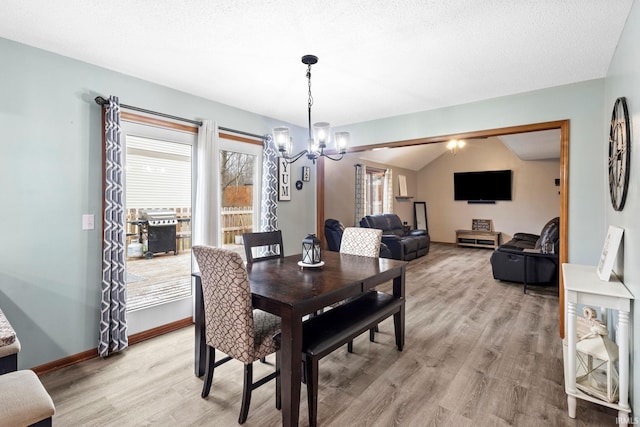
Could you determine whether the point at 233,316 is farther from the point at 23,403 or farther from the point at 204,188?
the point at 204,188

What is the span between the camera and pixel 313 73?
2875mm

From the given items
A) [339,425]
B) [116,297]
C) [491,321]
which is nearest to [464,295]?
[491,321]

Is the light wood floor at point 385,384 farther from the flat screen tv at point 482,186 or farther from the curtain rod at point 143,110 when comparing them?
the flat screen tv at point 482,186

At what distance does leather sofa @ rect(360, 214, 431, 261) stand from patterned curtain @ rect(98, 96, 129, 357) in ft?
16.2

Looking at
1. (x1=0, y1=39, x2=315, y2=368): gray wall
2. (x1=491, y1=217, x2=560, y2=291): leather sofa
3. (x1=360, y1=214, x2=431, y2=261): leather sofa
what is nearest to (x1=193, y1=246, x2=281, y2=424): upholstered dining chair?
(x1=0, y1=39, x2=315, y2=368): gray wall

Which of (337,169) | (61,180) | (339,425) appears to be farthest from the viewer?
(337,169)

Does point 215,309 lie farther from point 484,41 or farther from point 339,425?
point 484,41

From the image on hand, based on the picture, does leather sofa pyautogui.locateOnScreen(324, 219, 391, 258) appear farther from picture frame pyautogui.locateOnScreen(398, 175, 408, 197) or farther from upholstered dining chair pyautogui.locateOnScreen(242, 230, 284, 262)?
picture frame pyautogui.locateOnScreen(398, 175, 408, 197)

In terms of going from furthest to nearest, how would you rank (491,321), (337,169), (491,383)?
(337,169)
(491,321)
(491,383)

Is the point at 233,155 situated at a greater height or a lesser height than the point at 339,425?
greater

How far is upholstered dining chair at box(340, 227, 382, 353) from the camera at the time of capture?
10.5 ft

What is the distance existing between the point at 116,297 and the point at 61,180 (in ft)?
3.46

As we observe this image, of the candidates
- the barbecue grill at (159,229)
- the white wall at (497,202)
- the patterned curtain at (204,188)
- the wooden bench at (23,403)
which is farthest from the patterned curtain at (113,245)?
the white wall at (497,202)

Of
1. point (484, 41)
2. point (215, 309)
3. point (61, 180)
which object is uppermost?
point (484, 41)
